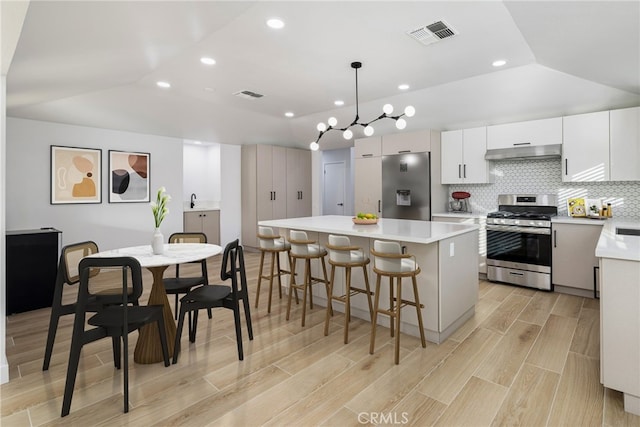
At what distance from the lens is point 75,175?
17.2 feet

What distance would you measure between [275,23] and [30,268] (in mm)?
3716

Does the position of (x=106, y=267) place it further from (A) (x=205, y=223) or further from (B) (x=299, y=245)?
(A) (x=205, y=223)

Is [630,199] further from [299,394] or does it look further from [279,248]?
[299,394]

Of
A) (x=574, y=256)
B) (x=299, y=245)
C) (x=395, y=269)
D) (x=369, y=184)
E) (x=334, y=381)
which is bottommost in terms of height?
(x=334, y=381)

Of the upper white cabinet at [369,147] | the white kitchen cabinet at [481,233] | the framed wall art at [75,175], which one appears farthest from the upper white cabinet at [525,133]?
the framed wall art at [75,175]

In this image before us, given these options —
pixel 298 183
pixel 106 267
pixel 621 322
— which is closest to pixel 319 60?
pixel 106 267

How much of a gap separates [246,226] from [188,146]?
84.9 inches

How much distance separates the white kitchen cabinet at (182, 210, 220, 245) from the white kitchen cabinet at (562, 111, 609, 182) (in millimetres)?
6073

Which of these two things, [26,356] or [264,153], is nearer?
[26,356]

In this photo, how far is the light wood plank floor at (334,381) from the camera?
1.94 meters

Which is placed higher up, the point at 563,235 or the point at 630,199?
the point at 630,199

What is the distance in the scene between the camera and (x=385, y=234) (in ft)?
9.61

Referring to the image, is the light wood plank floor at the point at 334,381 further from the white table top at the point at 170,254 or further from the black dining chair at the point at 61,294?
the white table top at the point at 170,254

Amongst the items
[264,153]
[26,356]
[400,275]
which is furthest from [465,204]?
[26,356]
